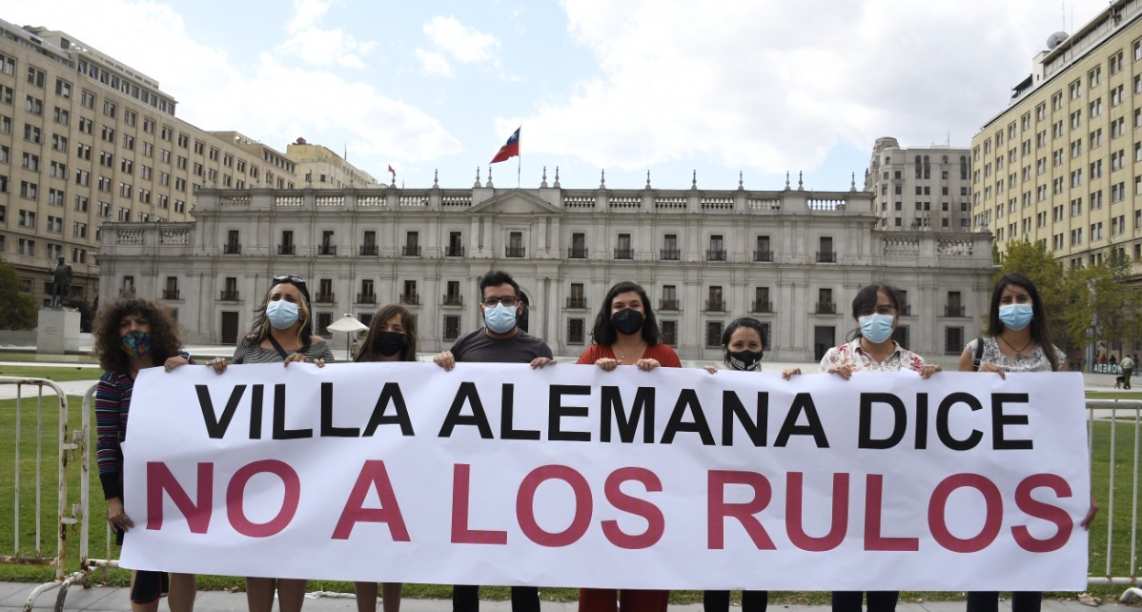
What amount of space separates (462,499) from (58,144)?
230ft

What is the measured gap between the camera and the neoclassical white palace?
45.6 m

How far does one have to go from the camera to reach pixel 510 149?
43281 millimetres

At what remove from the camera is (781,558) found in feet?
11.3

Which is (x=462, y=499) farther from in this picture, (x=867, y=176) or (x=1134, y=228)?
(x=867, y=176)

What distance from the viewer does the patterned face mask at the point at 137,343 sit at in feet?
11.6

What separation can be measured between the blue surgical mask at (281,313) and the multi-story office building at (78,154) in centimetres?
6188

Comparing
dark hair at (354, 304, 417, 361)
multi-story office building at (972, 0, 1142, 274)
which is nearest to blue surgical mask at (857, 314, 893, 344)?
dark hair at (354, 304, 417, 361)

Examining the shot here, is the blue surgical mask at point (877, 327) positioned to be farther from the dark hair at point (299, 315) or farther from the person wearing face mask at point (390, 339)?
the dark hair at point (299, 315)

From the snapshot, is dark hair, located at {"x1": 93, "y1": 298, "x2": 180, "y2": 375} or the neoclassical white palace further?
the neoclassical white palace

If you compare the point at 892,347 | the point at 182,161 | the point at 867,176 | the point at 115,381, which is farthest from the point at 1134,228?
the point at 182,161

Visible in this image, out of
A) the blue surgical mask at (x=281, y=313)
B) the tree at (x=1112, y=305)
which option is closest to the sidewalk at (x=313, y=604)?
the blue surgical mask at (x=281, y=313)

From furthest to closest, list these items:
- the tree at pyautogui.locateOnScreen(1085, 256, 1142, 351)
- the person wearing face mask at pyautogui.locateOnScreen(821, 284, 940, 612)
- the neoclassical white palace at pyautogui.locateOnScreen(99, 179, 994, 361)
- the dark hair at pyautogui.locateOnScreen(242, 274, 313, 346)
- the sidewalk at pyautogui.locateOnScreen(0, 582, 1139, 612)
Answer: the neoclassical white palace at pyautogui.locateOnScreen(99, 179, 994, 361) < the tree at pyautogui.locateOnScreen(1085, 256, 1142, 351) < the sidewalk at pyautogui.locateOnScreen(0, 582, 1139, 612) < the dark hair at pyautogui.locateOnScreen(242, 274, 313, 346) < the person wearing face mask at pyautogui.locateOnScreen(821, 284, 940, 612)

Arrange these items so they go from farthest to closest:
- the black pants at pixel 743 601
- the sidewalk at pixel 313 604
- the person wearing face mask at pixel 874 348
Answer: the sidewalk at pixel 313 604
the person wearing face mask at pixel 874 348
the black pants at pixel 743 601

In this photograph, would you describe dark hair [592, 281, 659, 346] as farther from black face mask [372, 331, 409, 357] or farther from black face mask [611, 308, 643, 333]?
black face mask [372, 331, 409, 357]
